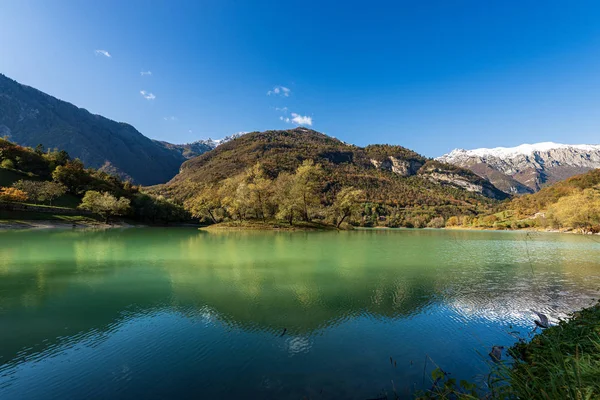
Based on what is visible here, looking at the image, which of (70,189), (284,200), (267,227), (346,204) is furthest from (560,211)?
(70,189)

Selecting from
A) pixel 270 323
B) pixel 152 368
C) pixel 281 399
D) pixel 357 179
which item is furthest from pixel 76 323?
pixel 357 179

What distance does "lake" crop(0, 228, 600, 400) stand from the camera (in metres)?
5.57

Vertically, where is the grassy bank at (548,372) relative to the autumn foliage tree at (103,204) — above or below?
below

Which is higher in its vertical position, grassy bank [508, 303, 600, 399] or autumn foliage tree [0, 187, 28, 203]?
autumn foliage tree [0, 187, 28, 203]

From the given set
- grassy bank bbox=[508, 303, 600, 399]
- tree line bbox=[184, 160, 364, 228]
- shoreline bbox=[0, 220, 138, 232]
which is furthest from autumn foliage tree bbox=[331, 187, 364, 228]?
grassy bank bbox=[508, 303, 600, 399]

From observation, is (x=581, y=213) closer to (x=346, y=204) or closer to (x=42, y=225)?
(x=346, y=204)

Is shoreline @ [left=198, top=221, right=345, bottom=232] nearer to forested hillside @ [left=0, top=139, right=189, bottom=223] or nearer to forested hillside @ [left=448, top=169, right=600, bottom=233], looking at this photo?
forested hillside @ [left=0, top=139, right=189, bottom=223]

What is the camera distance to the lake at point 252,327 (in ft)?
18.3

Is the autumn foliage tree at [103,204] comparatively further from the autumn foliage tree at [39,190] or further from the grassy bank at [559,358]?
the grassy bank at [559,358]

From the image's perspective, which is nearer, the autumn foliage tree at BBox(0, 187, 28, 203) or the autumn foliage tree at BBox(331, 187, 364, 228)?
the autumn foliage tree at BBox(0, 187, 28, 203)

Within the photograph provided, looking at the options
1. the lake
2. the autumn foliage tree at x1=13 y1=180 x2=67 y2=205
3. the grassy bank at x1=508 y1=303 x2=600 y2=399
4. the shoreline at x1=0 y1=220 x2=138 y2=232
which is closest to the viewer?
the grassy bank at x1=508 y1=303 x2=600 y2=399

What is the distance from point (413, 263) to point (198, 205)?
68502 mm

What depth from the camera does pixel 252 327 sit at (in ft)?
27.2

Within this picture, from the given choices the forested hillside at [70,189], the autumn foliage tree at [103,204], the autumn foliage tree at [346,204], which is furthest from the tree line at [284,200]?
the autumn foliage tree at [103,204]
